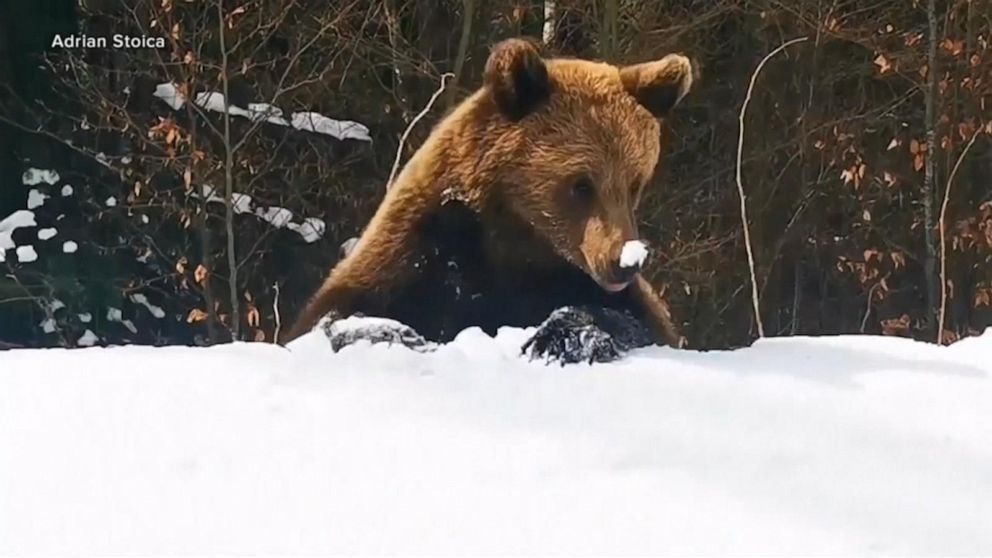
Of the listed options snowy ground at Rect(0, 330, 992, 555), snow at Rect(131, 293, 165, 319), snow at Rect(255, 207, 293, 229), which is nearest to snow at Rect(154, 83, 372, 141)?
snow at Rect(255, 207, 293, 229)

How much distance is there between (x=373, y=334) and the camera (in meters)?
2.88

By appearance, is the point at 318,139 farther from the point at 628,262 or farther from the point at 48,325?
the point at 628,262

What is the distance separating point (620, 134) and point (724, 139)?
8.42 ft

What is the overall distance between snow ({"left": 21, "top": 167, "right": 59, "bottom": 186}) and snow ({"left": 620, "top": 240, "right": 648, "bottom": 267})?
11.1 feet

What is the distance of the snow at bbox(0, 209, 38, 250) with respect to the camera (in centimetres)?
535

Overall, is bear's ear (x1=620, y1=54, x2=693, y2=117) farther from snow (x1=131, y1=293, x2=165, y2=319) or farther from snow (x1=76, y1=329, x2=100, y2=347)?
snow (x1=76, y1=329, x2=100, y2=347)

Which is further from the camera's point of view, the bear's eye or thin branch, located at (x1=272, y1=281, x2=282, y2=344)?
thin branch, located at (x1=272, y1=281, x2=282, y2=344)

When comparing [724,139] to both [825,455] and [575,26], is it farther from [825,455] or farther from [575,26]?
[825,455]

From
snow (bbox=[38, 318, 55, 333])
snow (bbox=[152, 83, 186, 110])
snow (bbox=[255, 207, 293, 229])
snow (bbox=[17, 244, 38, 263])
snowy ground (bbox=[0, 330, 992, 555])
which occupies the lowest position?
snowy ground (bbox=[0, 330, 992, 555])

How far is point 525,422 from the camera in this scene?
2.22 m

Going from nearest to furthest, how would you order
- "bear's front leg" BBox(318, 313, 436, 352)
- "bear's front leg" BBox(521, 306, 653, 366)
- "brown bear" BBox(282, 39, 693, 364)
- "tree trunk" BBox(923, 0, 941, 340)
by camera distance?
"bear's front leg" BBox(521, 306, 653, 366) → "bear's front leg" BBox(318, 313, 436, 352) → "brown bear" BBox(282, 39, 693, 364) → "tree trunk" BBox(923, 0, 941, 340)

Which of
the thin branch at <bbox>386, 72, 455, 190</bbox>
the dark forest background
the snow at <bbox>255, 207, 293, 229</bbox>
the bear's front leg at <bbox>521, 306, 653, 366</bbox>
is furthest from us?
the snow at <bbox>255, 207, 293, 229</bbox>

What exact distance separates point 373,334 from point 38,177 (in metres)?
3.13

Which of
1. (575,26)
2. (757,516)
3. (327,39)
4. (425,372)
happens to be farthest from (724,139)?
(757,516)
